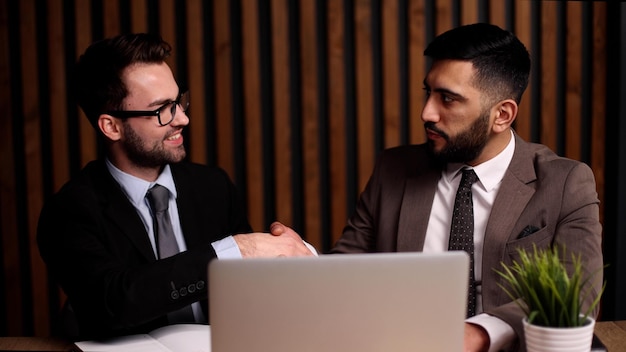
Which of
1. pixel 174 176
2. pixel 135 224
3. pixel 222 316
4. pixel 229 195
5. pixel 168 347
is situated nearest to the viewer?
pixel 222 316

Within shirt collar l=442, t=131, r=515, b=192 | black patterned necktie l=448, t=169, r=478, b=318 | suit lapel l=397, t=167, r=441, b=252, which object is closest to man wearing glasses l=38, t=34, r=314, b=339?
suit lapel l=397, t=167, r=441, b=252

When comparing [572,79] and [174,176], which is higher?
[572,79]

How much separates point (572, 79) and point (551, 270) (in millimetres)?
2394

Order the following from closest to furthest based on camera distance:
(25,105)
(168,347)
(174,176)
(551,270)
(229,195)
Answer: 1. (551,270)
2. (168,347)
3. (174,176)
4. (229,195)
5. (25,105)

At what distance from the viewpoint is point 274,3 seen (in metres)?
3.35

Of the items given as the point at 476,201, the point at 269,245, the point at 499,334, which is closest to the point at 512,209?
the point at 476,201

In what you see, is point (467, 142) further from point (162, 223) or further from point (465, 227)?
point (162, 223)

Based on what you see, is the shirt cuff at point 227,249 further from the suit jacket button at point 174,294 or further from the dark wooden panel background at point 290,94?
the dark wooden panel background at point 290,94

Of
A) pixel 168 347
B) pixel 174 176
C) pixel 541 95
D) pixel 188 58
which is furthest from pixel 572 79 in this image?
pixel 168 347

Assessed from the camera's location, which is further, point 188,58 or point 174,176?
point 188,58

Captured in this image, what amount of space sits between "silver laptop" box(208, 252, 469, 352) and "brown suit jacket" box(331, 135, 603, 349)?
503 mm

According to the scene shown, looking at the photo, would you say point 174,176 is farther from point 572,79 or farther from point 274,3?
point 572,79

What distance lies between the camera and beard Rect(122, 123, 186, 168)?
2.23 metres

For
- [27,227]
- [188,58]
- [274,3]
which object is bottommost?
[27,227]
